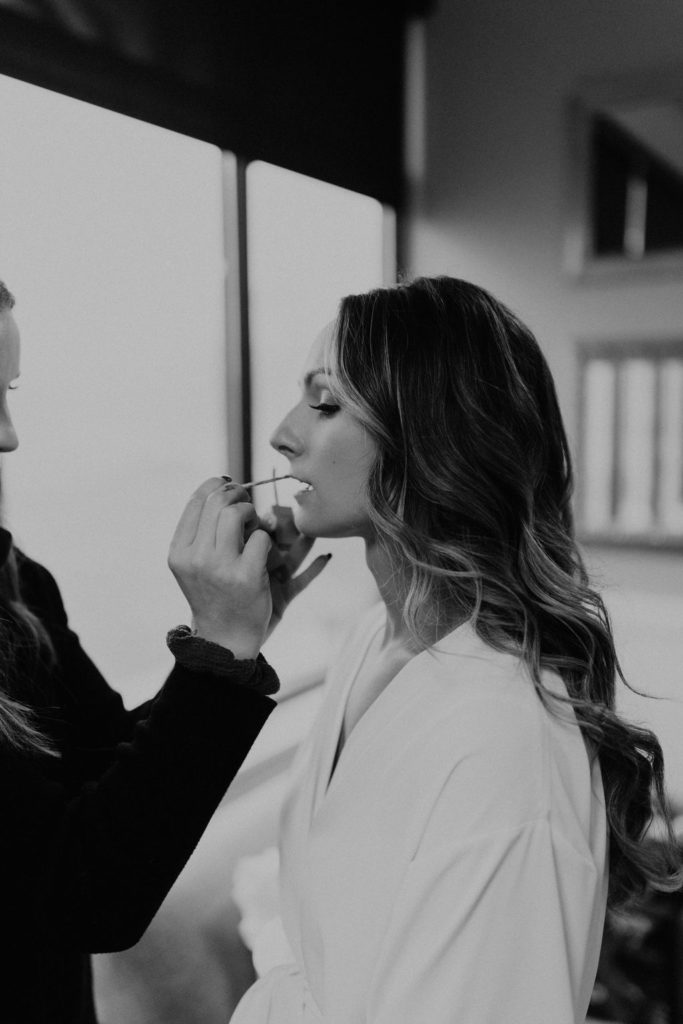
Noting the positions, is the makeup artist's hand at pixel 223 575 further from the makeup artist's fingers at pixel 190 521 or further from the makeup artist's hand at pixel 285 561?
the makeup artist's hand at pixel 285 561

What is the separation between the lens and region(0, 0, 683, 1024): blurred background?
1.73 metres

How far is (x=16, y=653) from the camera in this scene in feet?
3.64

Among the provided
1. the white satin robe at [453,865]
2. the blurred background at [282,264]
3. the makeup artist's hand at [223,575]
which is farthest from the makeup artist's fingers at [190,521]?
the blurred background at [282,264]

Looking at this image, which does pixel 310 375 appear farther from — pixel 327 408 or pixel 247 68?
pixel 247 68

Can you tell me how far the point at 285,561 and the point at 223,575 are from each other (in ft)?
1.33

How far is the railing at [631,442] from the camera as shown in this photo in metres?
2.73

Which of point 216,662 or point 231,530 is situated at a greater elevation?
point 231,530

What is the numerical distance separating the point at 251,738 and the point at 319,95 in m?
2.11

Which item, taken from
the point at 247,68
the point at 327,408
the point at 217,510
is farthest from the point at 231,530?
the point at 247,68

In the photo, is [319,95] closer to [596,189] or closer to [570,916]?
[596,189]

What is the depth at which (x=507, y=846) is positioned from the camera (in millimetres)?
853

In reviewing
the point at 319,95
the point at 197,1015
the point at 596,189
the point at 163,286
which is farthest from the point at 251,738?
the point at 596,189

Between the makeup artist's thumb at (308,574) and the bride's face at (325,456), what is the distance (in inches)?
4.9

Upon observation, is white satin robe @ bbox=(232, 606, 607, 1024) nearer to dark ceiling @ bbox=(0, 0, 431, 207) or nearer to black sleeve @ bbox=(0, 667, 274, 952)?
black sleeve @ bbox=(0, 667, 274, 952)
